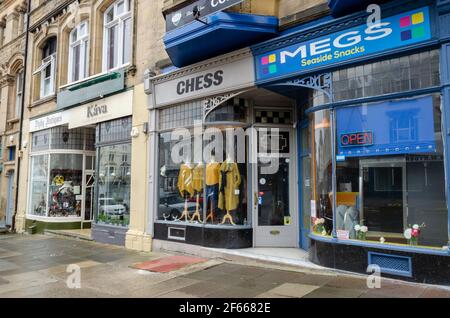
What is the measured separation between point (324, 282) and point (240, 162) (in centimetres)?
341

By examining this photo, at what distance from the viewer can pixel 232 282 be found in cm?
628

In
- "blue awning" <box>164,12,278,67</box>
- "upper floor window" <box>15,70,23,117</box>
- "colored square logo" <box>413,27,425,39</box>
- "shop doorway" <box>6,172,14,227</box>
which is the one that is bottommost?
"shop doorway" <box>6,172,14,227</box>

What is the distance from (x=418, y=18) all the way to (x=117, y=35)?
29.4 feet

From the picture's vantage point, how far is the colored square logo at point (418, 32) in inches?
223

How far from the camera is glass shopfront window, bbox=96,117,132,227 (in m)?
10.9

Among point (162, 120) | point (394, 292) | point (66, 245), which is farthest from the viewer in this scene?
point (66, 245)

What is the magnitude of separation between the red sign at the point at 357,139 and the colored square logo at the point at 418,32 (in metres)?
1.61

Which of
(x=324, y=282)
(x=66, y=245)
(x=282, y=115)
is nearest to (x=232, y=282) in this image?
(x=324, y=282)

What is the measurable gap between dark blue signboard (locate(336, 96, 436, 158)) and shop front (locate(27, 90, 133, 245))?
20.8ft

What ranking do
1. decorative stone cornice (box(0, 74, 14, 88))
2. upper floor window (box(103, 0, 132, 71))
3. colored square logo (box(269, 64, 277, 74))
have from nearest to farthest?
colored square logo (box(269, 64, 277, 74))
upper floor window (box(103, 0, 132, 71))
decorative stone cornice (box(0, 74, 14, 88))

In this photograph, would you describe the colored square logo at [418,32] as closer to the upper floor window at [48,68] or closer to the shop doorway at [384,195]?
the shop doorway at [384,195]

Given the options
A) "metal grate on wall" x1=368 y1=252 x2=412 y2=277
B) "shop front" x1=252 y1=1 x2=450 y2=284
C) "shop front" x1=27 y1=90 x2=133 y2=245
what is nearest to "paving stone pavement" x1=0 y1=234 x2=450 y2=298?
"metal grate on wall" x1=368 y1=252 x2=412 y2=277

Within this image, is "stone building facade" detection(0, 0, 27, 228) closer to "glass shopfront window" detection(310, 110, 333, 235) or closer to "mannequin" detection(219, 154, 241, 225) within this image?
"mannequin" detection(219, 154, 241, 225)

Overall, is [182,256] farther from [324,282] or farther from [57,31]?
[57,31]
